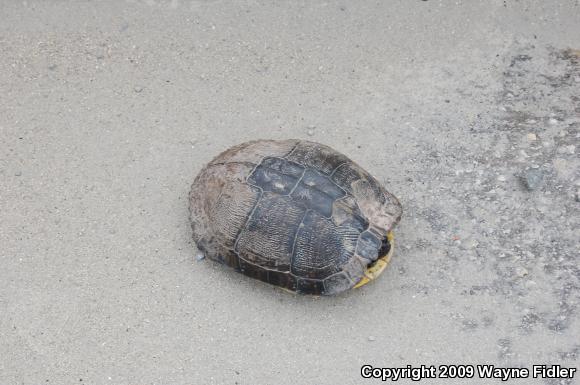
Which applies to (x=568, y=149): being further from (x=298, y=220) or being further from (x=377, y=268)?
(x=298, y=220)

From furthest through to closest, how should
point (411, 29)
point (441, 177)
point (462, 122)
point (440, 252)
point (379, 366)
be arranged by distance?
1. point (411, 29)
2. point (462, 122)
3. point (441, 177)
4. point (440, 252)
5. point (379, 366)

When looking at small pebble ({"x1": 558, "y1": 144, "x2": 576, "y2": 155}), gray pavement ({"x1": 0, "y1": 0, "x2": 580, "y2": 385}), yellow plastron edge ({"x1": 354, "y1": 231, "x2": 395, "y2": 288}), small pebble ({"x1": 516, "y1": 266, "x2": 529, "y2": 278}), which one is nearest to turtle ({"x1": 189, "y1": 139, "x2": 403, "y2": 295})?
yellow plastron edge ({"x1": 354, "y1": 231, "x2": 395, "y2": 288})

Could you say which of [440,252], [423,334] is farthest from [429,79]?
[423,334]

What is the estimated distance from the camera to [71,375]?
4.67 metres

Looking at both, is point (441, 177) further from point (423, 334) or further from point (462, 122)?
point (423, 334)

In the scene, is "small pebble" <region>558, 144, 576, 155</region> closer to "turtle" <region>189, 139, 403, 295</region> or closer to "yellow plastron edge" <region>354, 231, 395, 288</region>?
"turtle" <region>189, 139, 403, 295</region>

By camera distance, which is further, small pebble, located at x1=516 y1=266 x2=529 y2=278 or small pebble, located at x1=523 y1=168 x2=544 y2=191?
small pebble, located at x1=523 y1=168 x2=544 y2=191

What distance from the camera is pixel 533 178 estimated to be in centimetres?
537

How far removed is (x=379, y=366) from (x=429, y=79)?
3042 mm

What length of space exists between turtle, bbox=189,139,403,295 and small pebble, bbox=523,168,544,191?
1285mm

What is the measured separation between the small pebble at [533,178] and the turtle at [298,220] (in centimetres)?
129

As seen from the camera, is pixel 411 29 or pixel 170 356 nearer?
pixel 170 356

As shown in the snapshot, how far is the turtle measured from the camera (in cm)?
458

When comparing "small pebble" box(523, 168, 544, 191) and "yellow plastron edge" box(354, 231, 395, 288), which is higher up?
"small pebble" box(523, 168, 544, 191)
